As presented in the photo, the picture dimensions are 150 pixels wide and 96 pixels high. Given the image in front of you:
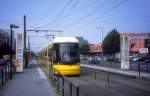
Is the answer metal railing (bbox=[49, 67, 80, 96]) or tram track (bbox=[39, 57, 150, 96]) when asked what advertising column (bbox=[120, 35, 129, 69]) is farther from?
metal railing (bbox=[49, 67, 80, 96])

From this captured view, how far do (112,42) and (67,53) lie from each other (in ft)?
188

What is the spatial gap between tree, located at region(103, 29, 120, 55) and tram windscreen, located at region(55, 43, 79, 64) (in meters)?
56.7

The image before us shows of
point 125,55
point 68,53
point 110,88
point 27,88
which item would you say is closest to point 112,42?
point 125,55

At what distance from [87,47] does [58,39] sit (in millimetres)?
88274

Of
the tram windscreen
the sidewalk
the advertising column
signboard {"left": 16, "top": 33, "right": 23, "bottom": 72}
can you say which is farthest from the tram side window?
the advertising column

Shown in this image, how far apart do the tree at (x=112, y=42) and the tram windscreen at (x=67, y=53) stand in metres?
56.7

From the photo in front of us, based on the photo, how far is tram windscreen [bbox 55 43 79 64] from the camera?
25.8 m

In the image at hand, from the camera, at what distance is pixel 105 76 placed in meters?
26.3

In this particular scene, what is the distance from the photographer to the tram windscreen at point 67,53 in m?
25.8

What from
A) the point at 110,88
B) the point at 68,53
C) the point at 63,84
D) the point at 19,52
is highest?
the point at 19,52

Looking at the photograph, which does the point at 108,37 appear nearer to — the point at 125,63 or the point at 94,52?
the point at 94,52

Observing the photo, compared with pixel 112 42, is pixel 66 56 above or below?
below

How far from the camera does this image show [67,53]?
2600 centimetres

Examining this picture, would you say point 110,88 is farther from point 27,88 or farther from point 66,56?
point 66,56
